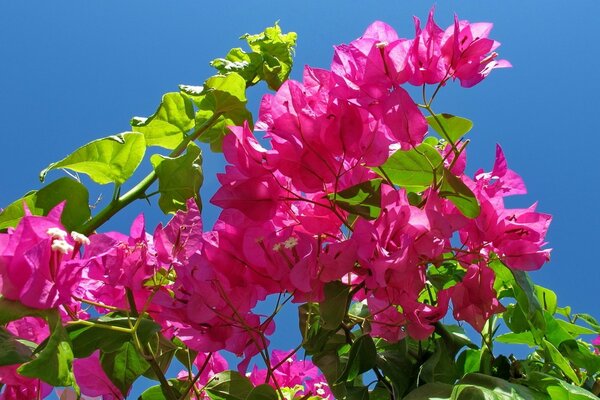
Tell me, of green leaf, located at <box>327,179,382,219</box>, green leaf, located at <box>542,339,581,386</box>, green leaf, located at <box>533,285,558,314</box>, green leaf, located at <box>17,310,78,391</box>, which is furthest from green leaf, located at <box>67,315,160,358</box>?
green leaf, located at <box>533,285,558,314</box>

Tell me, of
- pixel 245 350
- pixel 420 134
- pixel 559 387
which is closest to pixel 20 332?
pixel 245 350

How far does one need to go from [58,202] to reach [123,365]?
0.19 meters

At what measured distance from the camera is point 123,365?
2.34ft

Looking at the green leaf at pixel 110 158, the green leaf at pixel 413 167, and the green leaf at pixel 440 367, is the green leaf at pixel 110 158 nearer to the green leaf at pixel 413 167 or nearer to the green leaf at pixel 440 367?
the green leaf at pixel 413 167

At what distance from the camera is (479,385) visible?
633mm

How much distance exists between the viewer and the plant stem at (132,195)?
0.74 metres

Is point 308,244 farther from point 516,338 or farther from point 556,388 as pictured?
point 516,338

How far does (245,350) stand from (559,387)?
336 millimetres

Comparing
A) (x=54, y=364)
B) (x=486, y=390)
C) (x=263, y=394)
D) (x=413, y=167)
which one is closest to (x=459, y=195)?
(x=413, y=167)

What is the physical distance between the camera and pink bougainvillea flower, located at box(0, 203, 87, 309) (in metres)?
0.53

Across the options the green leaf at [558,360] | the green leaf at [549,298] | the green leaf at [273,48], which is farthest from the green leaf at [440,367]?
the green leaf at [273,48]

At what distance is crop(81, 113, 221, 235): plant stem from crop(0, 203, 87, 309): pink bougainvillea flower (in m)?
0.18

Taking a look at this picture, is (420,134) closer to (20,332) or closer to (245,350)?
(245,350)

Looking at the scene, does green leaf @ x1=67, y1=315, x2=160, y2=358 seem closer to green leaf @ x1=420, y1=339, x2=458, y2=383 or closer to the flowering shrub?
the flowering shrub
